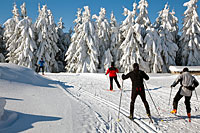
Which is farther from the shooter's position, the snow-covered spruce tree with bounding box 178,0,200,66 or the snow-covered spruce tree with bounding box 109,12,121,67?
the snow-covered spruce tree with bounding box 109,12,121,67

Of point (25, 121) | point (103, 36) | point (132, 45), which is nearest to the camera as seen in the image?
point (25, 121)

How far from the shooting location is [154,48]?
68.7ft

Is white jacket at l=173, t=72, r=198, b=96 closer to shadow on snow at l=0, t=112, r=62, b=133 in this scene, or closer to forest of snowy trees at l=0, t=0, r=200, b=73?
shadow on snow at l=0, t=112, r=62, b=133

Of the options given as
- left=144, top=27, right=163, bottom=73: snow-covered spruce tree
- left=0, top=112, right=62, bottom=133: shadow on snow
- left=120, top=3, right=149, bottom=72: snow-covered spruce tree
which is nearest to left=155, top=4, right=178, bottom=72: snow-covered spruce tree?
left=144, top=27, right=163, bottom=73: snow-covered spruce tree

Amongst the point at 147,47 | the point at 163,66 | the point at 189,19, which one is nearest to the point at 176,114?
the point at 147,47

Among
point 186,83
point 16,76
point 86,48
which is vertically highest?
point 86,48

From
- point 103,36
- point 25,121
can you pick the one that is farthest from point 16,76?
point 103,36

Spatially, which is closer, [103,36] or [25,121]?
[25,121]

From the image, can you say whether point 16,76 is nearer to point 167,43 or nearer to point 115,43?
point 115,43

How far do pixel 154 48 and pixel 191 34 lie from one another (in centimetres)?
674

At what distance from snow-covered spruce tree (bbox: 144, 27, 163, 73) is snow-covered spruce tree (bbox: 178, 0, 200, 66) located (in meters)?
4.90

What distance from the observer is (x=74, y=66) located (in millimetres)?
24562

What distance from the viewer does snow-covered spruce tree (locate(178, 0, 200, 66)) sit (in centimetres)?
2176

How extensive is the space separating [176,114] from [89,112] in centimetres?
307
